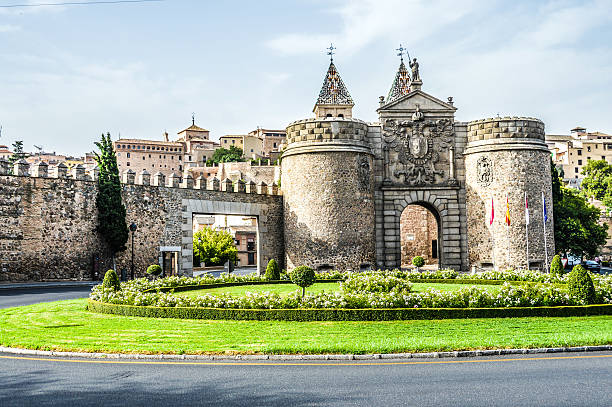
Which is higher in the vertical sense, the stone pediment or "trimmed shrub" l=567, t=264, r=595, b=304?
the stone pediment

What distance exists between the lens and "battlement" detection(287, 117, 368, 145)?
33.9m

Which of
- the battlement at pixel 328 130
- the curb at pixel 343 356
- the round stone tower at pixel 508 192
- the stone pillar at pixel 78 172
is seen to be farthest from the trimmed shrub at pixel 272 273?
the curb at pixel 343 356

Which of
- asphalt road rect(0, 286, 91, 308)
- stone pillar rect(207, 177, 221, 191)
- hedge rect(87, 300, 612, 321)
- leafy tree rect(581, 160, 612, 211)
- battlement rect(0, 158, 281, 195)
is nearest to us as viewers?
hedge rect(87, 300, 612, 321)

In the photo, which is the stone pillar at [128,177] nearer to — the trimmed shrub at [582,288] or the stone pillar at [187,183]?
the stone pillar at [187,183]

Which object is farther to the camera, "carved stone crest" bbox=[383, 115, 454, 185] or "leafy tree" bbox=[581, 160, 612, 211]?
"leafy tree" bbox=[581, 160, 612, 211]

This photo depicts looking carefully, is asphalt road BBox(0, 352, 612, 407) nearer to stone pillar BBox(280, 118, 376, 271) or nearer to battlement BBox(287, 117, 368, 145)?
stone pillar BBox(280, 118, 376, 271)

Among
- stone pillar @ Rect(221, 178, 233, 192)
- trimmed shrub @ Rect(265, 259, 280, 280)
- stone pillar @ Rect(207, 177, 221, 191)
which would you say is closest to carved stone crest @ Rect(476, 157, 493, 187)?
trimmed shrub @ Rect(265, 259, 280, 280)

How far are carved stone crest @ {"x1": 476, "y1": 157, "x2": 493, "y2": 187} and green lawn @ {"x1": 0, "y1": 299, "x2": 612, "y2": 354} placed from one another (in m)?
20.1

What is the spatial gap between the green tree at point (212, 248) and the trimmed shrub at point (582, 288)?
4509 cm

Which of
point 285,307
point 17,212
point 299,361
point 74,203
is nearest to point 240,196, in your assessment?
point 74,203

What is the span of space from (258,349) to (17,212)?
20.6 metres

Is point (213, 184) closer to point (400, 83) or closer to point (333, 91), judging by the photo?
point (400, 83)

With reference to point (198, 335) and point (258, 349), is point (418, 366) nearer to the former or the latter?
point (258, 349)

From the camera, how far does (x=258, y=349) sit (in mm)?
11195
